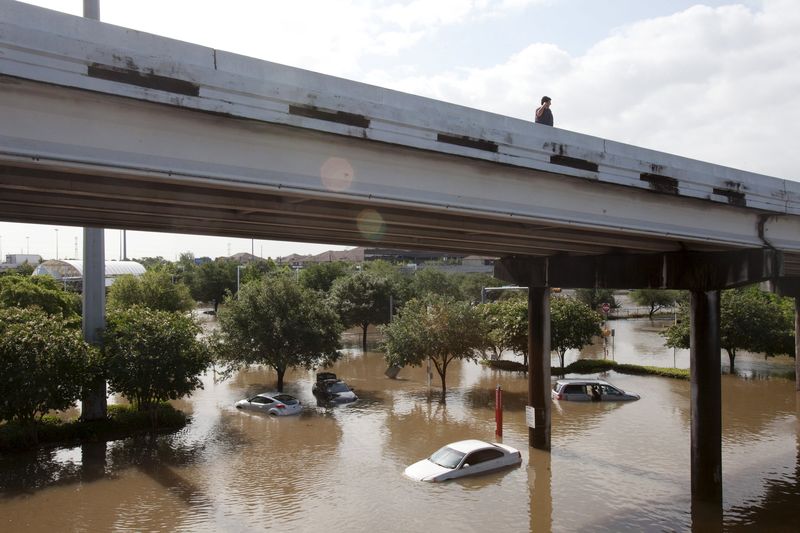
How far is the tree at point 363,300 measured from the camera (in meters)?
51.3

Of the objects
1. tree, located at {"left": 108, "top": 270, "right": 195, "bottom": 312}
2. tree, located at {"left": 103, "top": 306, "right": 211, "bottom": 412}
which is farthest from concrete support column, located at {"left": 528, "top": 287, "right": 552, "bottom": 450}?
tree, located at {"left": 108, "top": 270, "right": 195, "bottom": 312}

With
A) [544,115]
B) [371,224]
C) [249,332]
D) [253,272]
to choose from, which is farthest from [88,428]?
[253,272]

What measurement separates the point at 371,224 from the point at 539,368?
11.0 meters

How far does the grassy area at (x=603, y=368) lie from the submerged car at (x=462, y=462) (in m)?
18.4

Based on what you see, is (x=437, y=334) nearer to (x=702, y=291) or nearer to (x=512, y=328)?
(x=512, y=328)

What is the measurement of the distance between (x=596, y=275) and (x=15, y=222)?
1663cm

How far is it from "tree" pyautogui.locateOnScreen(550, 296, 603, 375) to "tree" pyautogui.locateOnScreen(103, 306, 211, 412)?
19934 millimetres

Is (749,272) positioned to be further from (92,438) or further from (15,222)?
(92,438)

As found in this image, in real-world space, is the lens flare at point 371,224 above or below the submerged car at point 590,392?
above

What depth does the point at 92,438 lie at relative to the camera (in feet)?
A: 72.2

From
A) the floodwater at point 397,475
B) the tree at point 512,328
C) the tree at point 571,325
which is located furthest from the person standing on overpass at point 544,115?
the tree at point 571,325

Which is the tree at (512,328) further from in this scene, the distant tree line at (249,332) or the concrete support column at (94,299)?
the concrete support column at (94,299)

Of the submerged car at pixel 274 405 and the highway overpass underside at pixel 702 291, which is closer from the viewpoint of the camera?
the highway overpass underside at pixel 702 291

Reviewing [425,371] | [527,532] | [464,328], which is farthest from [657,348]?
[527,532]
